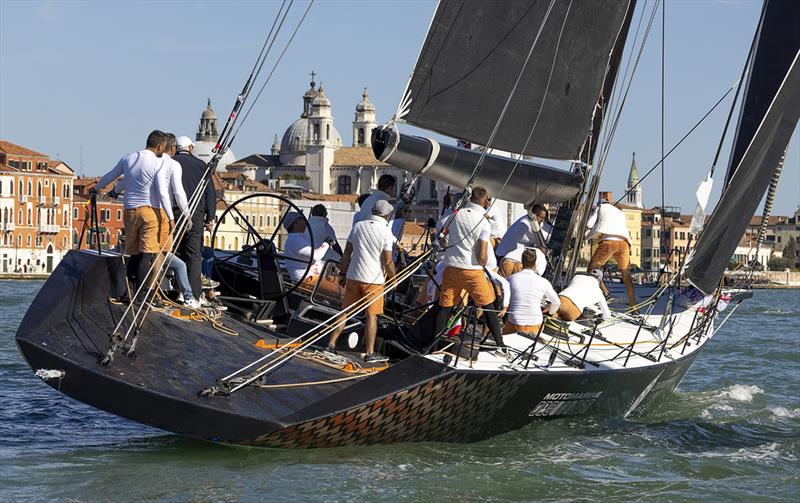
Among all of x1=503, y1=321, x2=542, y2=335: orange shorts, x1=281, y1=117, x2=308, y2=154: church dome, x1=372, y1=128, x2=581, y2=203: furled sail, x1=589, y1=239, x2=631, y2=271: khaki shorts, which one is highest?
x1=281, y1=117, x2=308, y2=154: church dome

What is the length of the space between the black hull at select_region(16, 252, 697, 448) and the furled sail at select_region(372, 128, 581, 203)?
5.43 ft

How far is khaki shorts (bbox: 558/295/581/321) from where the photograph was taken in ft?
32.8

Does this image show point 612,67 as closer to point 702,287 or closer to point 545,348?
point 702,287

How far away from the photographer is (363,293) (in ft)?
28.1

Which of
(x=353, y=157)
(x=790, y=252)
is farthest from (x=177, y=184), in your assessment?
(x=790, y=252)

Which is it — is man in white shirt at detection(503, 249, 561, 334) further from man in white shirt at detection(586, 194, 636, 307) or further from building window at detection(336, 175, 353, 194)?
building window at detection(336, 175, 353, 194)

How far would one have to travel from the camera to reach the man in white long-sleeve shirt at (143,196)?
852 centimetres

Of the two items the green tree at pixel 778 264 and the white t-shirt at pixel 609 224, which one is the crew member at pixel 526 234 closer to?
the white t-shirt at pixel 609 224

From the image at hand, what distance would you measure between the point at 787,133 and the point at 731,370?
773 centimetres

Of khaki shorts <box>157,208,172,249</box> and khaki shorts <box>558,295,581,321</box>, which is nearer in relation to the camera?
khaki shorts <box>157,208,172,249</box>

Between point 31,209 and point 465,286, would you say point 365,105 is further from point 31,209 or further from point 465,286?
point 465,286

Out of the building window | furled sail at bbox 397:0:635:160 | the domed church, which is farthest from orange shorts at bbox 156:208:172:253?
the building window

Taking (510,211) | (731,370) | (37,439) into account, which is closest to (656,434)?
(37,439)

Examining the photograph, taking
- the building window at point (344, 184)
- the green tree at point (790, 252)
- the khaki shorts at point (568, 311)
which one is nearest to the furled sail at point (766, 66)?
the khaki shorts at point (568, 311)
